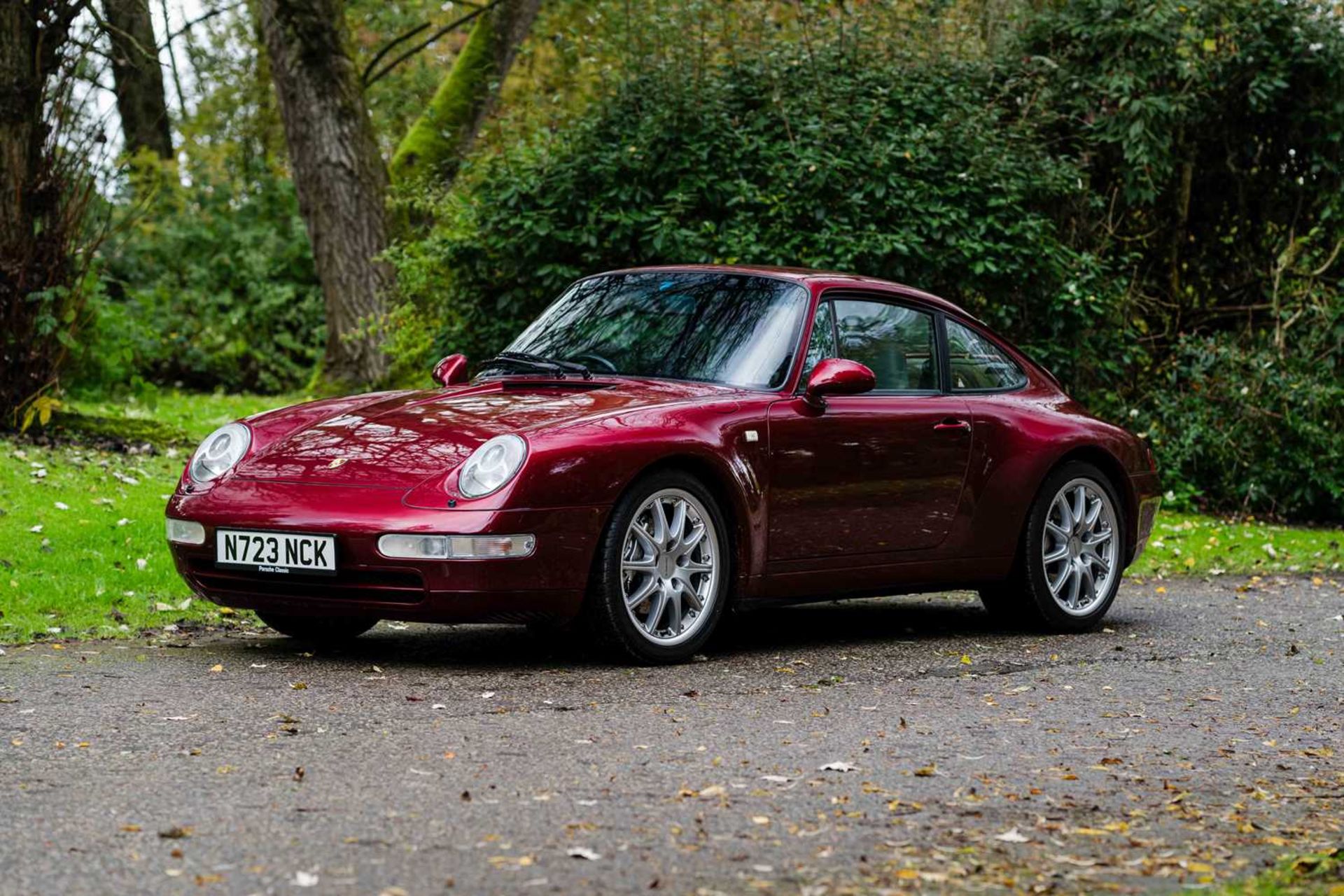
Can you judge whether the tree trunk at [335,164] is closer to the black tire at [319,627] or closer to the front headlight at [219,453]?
the black tire at [319,627]

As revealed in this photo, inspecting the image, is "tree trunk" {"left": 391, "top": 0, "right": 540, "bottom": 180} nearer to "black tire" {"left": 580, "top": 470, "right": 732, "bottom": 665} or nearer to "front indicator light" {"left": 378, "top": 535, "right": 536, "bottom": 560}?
"black tire" {"left": 580, "top": 470, "right": 732, "bottom": 665}

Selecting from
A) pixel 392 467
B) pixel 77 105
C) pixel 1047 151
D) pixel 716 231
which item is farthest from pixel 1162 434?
pixel 392 467

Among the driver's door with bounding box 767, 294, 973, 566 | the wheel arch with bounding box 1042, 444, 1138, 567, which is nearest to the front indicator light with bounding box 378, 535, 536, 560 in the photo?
the driver's door with bounding box 767, 294, 973, 566

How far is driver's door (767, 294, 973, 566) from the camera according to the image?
7.16 metres

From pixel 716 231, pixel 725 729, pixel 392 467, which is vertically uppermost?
pixel 716 231

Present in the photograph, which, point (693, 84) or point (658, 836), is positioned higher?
point (693, 84)

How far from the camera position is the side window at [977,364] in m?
8.16

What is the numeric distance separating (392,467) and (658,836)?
258cm

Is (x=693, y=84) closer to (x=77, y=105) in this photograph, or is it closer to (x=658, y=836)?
(x=77, y=105)

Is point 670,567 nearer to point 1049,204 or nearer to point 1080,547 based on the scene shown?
point 1080,547

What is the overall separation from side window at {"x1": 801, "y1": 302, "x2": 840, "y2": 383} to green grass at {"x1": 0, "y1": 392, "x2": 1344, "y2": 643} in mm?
2745

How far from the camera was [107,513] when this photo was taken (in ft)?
32.4

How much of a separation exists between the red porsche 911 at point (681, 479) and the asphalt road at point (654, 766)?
332mm

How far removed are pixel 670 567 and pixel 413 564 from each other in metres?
1.00
